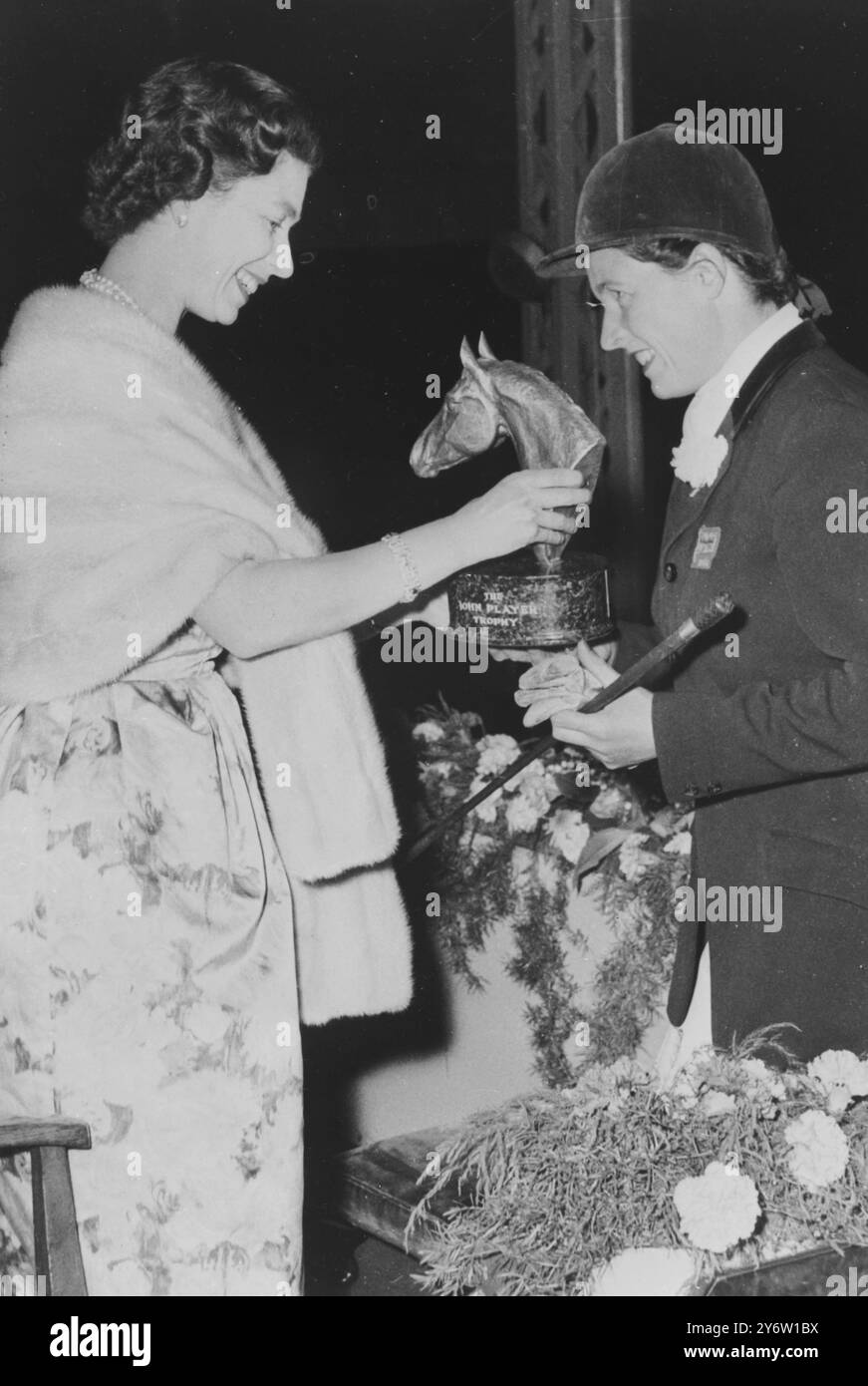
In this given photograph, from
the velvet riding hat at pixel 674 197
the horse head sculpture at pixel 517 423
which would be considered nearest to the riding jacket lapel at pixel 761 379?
the velvet riding hat at pixel 674 197

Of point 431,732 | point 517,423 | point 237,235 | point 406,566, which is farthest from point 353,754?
point 431,732

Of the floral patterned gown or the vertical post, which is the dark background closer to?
the vertical post

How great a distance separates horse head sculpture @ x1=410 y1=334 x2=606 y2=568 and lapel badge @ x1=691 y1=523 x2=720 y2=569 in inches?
10.9

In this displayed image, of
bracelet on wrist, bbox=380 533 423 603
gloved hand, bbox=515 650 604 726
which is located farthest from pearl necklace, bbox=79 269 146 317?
gloved hand, bbox=515 650 604 726

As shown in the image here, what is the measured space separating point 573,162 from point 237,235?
1.82 metres

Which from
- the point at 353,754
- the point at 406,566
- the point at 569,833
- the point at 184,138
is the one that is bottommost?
the point at 569,833

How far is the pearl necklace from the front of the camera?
268 cm

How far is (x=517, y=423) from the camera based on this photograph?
2.96m

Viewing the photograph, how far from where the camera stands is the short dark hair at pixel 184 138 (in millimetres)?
2664

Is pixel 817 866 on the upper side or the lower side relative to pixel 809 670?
lower

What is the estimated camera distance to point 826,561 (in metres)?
2.50

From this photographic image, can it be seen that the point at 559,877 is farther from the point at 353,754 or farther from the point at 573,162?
the point at 573,162

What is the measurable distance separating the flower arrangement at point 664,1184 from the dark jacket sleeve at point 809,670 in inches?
18.7
